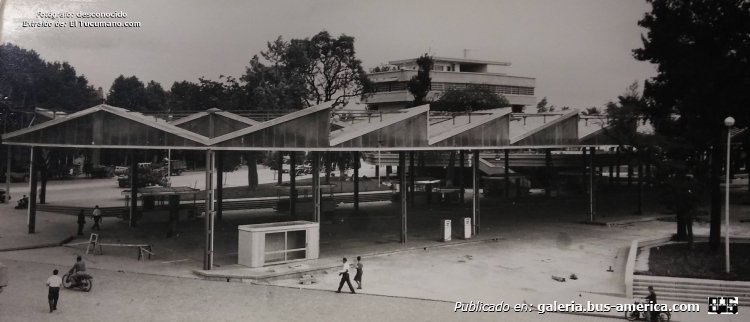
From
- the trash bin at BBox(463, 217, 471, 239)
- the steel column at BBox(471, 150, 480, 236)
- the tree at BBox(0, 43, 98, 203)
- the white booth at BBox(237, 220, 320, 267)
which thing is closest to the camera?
the white booth at BBox(237, 220, 320, 267)

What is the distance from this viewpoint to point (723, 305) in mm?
18766

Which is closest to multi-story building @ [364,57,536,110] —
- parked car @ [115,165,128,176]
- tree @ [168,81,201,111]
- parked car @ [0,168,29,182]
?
tree @ [168,81,201,111]

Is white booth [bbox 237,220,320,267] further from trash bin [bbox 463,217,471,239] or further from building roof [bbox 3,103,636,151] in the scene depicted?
trash bin [bbox 463,217,471,239]

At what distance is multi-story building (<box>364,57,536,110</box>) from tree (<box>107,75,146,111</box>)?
1307 inches

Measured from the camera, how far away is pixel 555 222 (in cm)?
3891

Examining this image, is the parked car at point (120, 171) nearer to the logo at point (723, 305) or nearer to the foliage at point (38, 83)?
the foliage at point (38, 83)

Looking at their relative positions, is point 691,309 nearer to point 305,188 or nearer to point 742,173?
point 305,188

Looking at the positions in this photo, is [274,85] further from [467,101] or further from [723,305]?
[723,305]

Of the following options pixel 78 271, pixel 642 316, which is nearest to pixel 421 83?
pixel 642 316

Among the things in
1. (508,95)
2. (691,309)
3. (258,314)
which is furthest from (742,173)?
(258,314)

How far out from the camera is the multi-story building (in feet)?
315

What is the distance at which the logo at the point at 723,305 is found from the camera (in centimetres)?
1828

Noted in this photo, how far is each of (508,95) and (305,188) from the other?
63.1 m

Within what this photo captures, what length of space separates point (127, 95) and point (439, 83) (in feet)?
156
